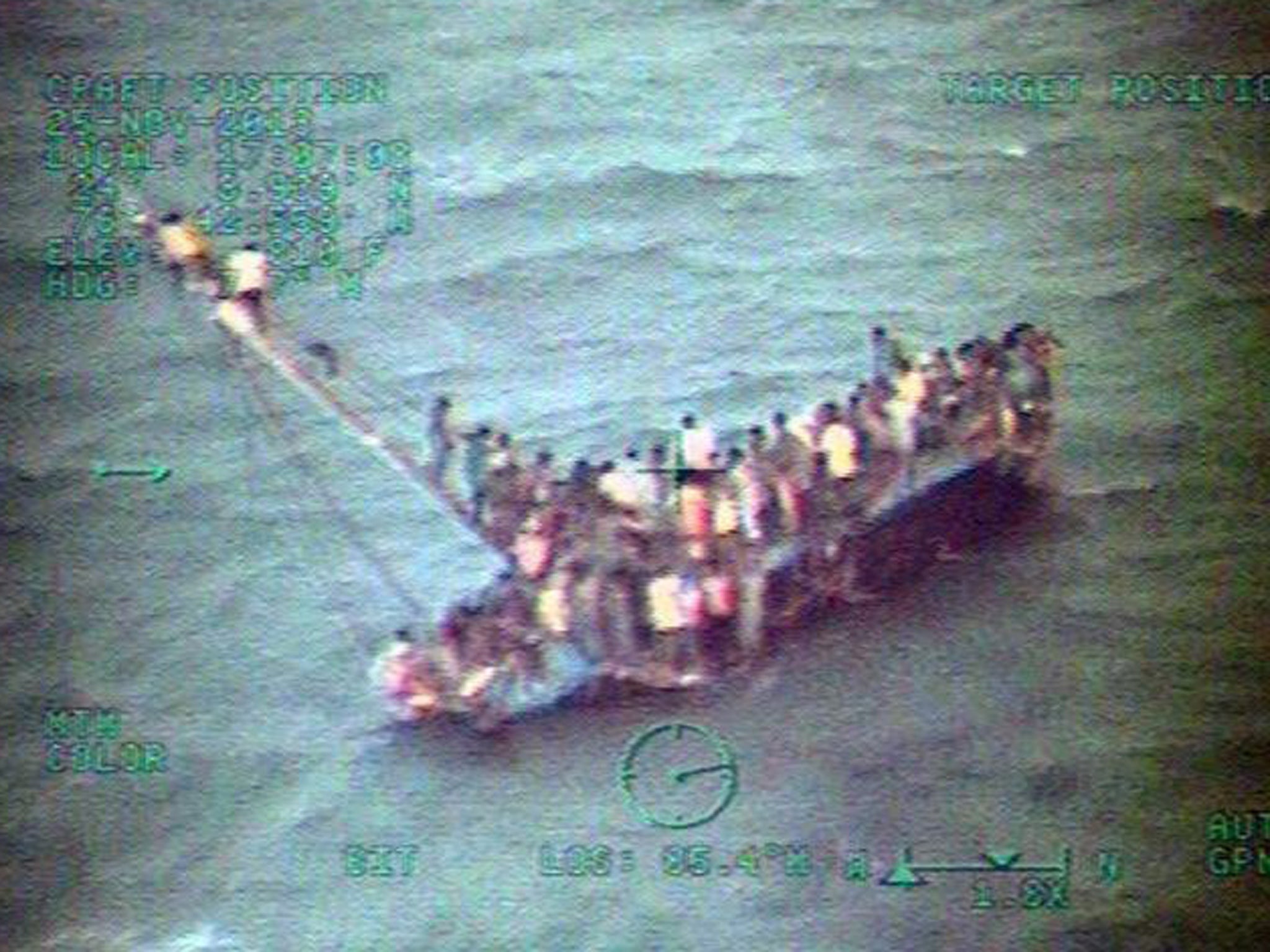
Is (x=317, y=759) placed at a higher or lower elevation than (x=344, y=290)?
lower

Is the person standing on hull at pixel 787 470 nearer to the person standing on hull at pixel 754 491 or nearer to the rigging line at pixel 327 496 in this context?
the person standing on hull at pixel 754 491

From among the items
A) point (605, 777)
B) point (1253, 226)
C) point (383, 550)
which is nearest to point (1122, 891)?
point (605, 777)

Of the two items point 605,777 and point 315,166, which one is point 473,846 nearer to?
point 605,777

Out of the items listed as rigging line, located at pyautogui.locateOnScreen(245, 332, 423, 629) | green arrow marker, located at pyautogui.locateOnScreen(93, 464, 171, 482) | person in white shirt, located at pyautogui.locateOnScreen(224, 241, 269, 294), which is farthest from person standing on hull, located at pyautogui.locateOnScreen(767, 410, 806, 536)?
green arrow marker, located at pyautogui.locateOnScreen(93, 464, 171, 482)

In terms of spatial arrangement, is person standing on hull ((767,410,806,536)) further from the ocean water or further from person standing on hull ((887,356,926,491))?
person standing on hull ((887,356,926,491))

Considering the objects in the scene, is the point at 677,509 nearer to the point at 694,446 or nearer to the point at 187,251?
the point at 694,446

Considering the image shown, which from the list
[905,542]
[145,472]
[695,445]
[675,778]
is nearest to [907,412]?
[905,542]
